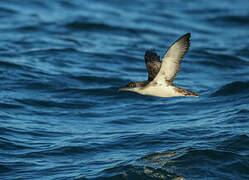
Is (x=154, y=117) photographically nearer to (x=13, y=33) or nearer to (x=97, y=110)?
(x=97, y=110)

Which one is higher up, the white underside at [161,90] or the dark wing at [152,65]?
the dark wing at [152,65]

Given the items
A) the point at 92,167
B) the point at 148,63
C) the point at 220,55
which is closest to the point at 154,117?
the point at 148,63

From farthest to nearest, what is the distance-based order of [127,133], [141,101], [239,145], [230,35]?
[230,35] < [141,101] < [127,133] < [239,145]

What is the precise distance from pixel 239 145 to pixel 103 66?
8131mm

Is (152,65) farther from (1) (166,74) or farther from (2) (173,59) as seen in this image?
(2) (173,59)

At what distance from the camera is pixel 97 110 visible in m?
12.6

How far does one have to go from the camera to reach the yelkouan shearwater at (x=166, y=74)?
329 inches

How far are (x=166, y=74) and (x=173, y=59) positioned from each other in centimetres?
44

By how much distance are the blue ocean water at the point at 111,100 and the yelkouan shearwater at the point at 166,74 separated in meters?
1.18

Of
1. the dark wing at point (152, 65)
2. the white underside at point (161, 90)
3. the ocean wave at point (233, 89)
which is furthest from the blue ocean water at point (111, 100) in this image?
the dark wing at point (152, 65)

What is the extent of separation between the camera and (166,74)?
29.4 ft

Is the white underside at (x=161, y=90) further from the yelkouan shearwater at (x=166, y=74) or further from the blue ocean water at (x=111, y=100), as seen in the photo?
the blue ocean water at (x=111, y=100)

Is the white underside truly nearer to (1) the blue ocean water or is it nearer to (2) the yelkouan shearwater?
(2) the yelkouan shearwater

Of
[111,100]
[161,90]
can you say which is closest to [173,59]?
[161,90]
